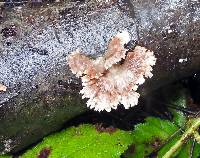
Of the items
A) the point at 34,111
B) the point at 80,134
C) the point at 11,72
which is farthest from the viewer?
the point at 80,134

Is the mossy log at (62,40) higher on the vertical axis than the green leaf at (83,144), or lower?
higher

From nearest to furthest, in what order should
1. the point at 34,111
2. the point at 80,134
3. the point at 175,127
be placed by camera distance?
1. the point at 34,111
2. the point at 80,134
3. the point at 175,127

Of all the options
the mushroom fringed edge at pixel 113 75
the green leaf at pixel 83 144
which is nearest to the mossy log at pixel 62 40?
the mushroom fringed edge at pixel 113 75

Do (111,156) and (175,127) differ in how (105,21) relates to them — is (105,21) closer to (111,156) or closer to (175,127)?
(111,156)

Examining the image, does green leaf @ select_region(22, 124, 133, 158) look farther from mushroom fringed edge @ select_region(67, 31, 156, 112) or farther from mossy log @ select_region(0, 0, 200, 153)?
mushroom fringed edge @ select_region(67, 31, 156, 112)

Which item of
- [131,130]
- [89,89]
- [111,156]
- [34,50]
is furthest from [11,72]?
[131,130]

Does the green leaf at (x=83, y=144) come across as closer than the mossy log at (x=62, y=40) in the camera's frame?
No

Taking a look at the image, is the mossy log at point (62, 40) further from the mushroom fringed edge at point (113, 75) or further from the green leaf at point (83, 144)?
the green leaf at point (83, 144)
